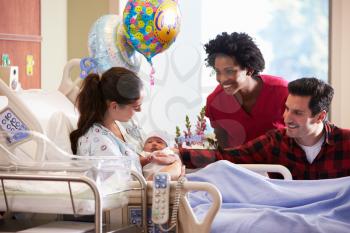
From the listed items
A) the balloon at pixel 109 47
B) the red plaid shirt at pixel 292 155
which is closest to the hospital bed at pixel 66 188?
the red plaid shirt at pixel 292 155

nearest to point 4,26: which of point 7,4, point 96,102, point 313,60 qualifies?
point 7,4

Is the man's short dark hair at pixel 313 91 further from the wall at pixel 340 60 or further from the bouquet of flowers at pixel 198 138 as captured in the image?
the wall at pixel 340 60

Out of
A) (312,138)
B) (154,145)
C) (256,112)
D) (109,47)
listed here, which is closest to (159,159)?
(154,145)

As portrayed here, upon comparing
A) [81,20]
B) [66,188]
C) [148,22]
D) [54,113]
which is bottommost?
[66,188]

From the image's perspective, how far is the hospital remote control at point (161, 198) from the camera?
198 cm

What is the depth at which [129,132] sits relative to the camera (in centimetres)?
280

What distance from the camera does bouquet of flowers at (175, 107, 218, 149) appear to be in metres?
3.73

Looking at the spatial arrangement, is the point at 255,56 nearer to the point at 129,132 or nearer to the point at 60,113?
the point at 129,132

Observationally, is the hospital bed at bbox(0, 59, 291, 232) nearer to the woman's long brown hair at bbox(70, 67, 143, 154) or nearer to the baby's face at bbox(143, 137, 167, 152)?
the woman's long brown hair at bbox(70, 67, 143, 154)

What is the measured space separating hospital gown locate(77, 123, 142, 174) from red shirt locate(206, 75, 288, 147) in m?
0.83

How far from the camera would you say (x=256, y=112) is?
121 inches

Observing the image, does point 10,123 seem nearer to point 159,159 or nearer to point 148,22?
point 159,159

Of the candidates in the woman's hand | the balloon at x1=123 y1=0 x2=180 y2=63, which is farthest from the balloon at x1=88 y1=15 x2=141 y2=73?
the woman's hand

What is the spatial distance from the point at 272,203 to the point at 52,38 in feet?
10.8
